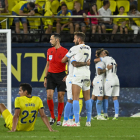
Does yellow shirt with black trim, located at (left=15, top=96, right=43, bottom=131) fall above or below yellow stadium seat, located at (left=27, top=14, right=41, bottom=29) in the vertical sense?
below

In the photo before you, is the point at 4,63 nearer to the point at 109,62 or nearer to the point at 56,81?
the point at 109,62

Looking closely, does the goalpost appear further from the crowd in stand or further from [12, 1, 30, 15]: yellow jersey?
[12, 1, 30, 15]: yellow jersey

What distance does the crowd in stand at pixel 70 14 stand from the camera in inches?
467

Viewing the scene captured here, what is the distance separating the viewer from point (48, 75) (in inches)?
286

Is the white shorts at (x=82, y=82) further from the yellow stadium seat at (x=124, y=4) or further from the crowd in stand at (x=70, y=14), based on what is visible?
the yellow stadium seat at (x=124, y=4)

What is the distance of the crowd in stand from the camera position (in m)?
11.9

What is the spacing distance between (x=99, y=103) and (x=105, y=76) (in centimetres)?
69

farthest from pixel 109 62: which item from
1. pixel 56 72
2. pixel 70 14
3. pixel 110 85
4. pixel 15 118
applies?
pixel 15 118

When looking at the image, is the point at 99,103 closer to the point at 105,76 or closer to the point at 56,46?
the point at 105,76

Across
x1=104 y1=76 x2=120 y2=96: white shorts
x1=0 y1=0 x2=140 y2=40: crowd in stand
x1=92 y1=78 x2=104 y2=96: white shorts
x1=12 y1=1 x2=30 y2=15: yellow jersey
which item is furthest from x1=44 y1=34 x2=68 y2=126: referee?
x1=12 y1=1 x2=30 y2=15: yellow jersey

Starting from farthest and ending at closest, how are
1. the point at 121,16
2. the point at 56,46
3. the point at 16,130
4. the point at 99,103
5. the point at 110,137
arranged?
the point at 121,16 → the point at 99,103 → the point at 56,46 → the point at 16,130 → the point at 110,137

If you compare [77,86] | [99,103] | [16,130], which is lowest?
[99,103]

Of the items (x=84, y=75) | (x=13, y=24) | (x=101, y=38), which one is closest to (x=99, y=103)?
(x=84, y=75)

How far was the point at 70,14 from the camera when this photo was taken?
12.1m
